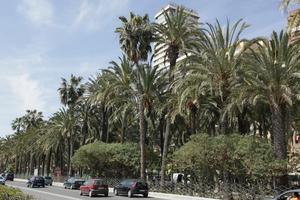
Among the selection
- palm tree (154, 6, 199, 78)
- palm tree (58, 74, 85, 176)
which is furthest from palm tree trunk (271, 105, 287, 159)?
palm tree (58, 74, 85, 176)

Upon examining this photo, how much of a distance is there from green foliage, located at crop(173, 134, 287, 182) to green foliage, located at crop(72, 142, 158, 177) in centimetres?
1547

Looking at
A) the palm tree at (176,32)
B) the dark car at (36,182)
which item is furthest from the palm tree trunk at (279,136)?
the dark car at (36,182)

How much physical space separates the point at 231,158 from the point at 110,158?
2371cm

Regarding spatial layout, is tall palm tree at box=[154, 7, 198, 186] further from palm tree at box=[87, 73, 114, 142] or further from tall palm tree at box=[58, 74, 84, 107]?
tall palm tree at box=[58, 74, 84, 107]

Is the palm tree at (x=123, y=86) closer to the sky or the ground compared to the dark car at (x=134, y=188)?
closer to the sky

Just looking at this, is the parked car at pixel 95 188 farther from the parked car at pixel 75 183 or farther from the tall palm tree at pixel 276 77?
the parked car at pixel 75 183

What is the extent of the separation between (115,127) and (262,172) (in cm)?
3856

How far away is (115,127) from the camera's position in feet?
228

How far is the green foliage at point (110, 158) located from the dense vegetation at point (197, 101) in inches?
5.3

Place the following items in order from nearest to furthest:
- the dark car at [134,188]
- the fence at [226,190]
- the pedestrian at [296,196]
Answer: the pedestrian at [296,196], the fence at [226,190], the dark car at [134,188]

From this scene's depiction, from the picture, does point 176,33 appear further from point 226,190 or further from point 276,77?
point 226,190

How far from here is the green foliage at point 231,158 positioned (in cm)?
3327

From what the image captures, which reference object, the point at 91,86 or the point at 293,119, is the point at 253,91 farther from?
the point at 91,86

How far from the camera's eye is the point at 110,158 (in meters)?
56.7
